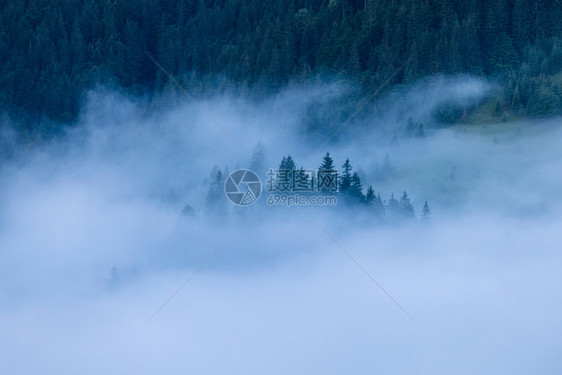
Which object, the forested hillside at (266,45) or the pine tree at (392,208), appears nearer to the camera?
the pine tree at (392,208)

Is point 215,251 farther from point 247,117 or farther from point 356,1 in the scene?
point 356,1

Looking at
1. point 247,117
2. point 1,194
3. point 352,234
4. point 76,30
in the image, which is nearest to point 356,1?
point 247,117

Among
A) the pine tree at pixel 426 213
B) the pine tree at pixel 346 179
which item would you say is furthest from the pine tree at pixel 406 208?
the pine tree at pixel 346 179

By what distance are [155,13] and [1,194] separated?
1000 inches

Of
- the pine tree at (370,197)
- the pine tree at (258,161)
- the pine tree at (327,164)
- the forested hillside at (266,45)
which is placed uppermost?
the forested hillside at (266,45)

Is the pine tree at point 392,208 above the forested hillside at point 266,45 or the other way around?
the other way around

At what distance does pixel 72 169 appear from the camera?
105312 mm

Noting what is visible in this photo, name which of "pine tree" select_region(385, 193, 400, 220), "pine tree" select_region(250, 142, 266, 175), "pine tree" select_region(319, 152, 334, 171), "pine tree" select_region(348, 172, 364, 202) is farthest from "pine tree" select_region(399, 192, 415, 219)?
"pine tree" select_region(250, 142, 266, 175)

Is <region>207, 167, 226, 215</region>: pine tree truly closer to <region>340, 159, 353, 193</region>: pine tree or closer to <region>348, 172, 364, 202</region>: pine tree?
<region>340, 159, 353, 193</region>: pine tree

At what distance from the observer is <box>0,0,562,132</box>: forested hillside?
79.9 metres

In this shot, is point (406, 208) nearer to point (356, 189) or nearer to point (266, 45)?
point (356, 189)

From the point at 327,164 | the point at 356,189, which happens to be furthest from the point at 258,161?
the point at 356,189

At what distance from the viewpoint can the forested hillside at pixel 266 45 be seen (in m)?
79.9

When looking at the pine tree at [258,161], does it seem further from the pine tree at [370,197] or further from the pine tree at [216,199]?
the pine tree at [370,197]
